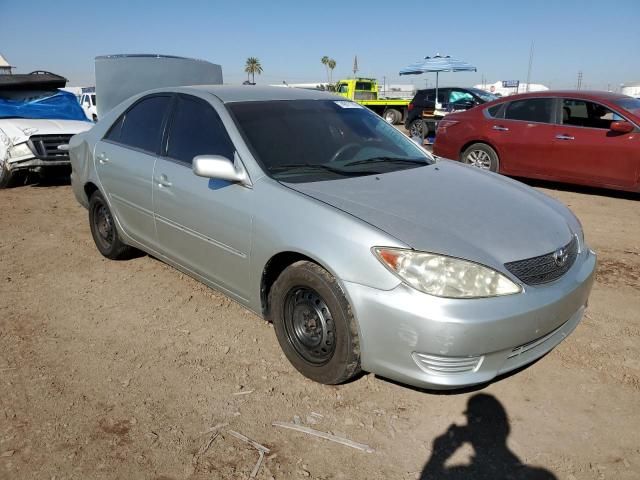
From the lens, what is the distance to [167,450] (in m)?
2.31

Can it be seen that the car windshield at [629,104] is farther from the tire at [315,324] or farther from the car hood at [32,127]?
the car hood at [32,127]

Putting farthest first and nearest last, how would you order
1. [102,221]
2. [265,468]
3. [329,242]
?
[102,221], [329,242], [265,468]

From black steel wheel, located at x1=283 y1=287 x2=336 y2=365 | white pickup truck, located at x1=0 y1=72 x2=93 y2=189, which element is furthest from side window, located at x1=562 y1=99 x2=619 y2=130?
white pickup truck, located at x1=0 y1=72 x2=93 y2=189

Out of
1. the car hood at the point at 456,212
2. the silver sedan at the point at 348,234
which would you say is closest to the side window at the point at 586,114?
the silver sedan at the point at 348,234

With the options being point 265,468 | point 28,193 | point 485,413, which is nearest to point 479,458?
point 485,413

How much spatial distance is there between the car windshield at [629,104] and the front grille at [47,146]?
7989 mm

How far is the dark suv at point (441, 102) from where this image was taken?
15.2 meters

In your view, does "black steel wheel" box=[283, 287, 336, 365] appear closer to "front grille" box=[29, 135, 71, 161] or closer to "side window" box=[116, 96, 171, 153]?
"side window" box=[116, 96, 171, 153]

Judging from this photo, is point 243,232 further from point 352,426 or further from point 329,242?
point 352,426

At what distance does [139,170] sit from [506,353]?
2824mm

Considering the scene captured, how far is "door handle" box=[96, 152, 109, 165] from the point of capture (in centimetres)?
424

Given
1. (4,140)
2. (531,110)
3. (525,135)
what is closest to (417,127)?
(531,110)

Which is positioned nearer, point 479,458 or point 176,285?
point 479,458

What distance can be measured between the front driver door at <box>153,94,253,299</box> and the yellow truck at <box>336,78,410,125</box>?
18973 millimetres
